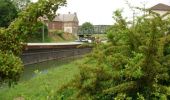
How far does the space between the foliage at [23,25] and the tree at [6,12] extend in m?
48.5

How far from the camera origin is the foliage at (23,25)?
1230cm

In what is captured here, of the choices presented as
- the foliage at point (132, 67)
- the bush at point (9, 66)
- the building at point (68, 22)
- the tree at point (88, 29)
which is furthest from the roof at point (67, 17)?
the foliage at point (132, 67)

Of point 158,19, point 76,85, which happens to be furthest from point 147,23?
point 76,85

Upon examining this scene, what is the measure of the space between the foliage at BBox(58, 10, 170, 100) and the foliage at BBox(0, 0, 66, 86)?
5.32 meters

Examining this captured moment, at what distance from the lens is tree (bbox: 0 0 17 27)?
6084cm

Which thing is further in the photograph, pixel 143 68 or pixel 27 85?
pixel 27 85

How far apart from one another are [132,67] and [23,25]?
23.1 ft

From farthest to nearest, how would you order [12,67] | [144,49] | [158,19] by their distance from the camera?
1. [12,67]
2. [158,19]
3. [144,49]

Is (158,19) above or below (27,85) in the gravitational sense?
above

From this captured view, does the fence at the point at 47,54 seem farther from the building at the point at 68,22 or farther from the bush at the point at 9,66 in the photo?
the building at the point at 68,22

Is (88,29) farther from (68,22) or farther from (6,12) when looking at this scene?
(68,22)

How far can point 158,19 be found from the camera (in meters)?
6.64

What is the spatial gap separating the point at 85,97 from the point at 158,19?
1604 millimetres

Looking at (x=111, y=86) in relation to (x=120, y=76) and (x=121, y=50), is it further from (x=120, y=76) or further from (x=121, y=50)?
(x=121, y=50)
